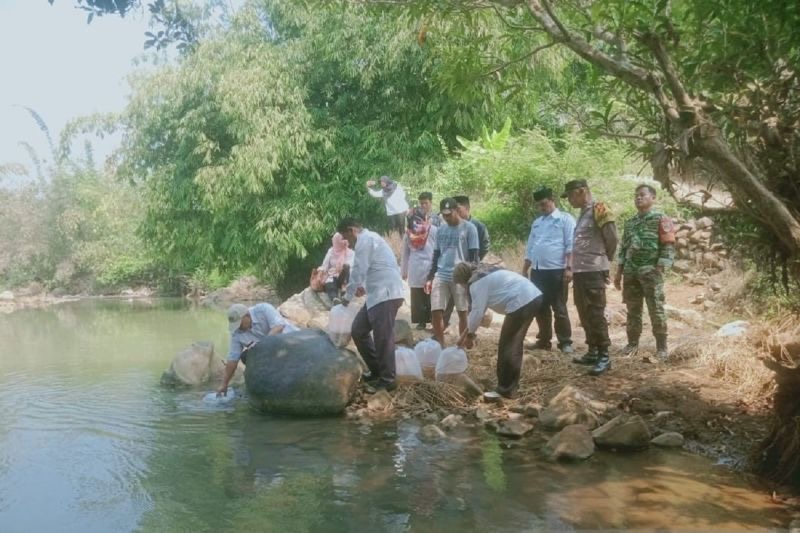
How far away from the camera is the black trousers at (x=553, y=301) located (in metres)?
7.18

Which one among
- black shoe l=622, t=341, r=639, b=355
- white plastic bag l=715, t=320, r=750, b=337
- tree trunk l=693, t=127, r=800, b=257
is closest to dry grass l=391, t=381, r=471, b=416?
black shoe l=622, t=341, r=639, b=355

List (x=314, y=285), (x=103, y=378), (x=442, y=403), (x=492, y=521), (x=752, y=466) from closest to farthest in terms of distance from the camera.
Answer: (x=492, y=521) → (x=752, y=466) → (x=442, y=403) → (x=103, y=378) → (x=314, y=285)

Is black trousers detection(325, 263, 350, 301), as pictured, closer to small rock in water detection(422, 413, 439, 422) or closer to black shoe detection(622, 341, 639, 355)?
small rock in water detection(422, 413, 439, 422)

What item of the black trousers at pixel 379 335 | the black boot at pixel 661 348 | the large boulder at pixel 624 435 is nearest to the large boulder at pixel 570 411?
the large boulder at pixel 624 435

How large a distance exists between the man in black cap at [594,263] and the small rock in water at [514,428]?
1.23m

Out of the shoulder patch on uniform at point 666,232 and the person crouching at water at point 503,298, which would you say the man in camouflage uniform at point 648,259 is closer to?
the shoulder patch on uniform at point 666,232

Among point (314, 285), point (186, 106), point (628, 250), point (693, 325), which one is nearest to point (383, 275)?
point (628, 250)

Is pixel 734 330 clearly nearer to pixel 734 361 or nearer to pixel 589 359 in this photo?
pixel 734 361

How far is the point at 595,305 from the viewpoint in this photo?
6402 mm

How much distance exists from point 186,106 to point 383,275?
1144cm

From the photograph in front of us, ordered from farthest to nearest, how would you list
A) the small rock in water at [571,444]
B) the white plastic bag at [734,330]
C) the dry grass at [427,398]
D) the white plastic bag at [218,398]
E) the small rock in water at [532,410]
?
the white plastic bag at [218,398] → the white plastic bag at [734,330] → the dry grass at [427,398] → the small rock in water at [532,410] → the small rock in water at [571,444]

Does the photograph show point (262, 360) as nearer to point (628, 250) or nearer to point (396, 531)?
point (396, 531)

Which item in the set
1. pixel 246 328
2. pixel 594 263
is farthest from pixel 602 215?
pixel 246 328

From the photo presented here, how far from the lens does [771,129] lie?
3.94m
